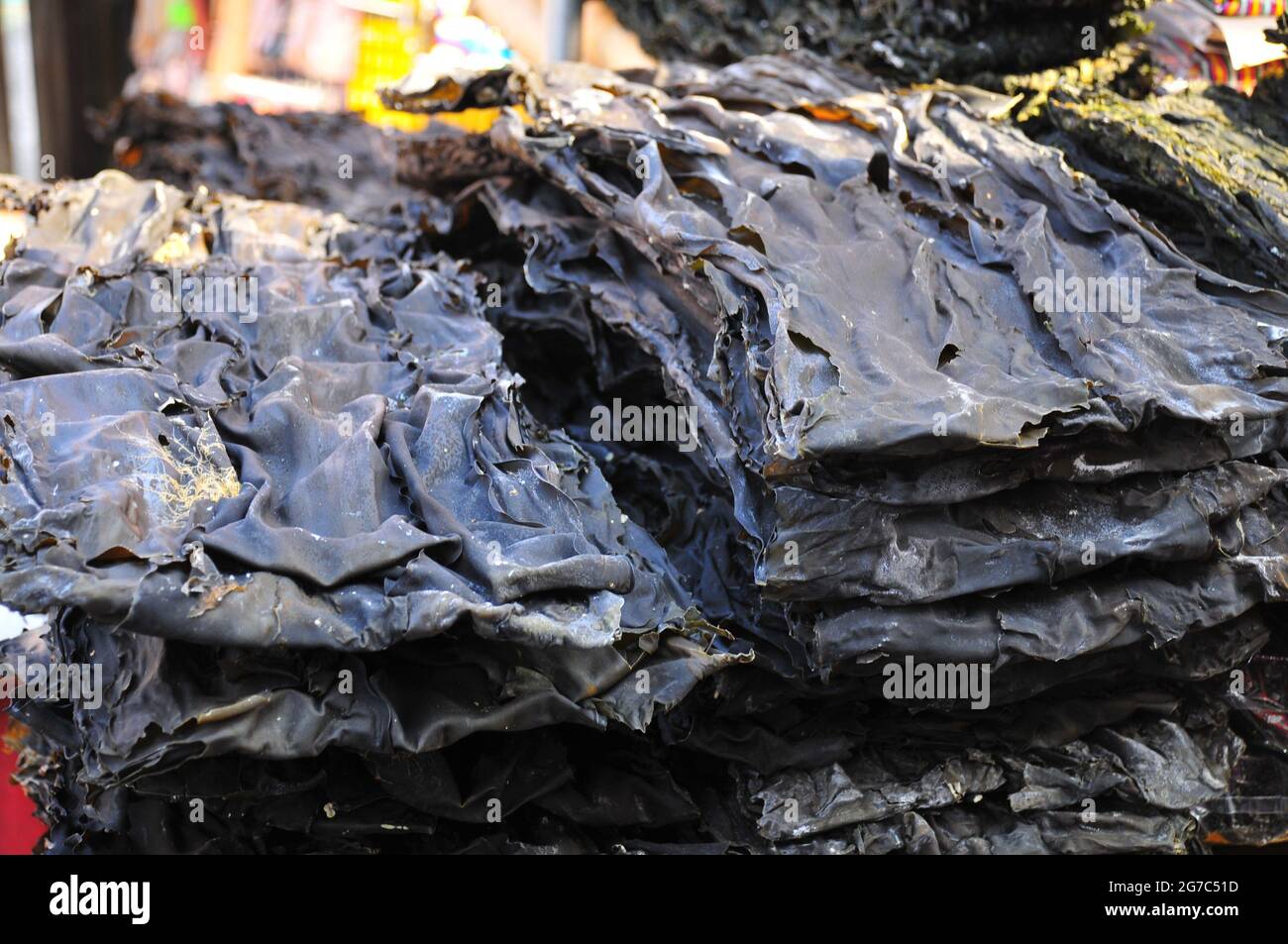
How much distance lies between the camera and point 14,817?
7.26 feet

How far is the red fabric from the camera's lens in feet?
7.07

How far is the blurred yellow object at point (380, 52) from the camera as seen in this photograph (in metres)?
4.69

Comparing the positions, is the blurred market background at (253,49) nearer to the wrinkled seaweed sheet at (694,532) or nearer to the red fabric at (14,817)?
the wrinkled seaweed sheet at (694,532)

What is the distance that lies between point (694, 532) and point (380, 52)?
3.50m

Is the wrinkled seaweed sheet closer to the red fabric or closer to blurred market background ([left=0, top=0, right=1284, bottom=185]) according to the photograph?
the red fabric

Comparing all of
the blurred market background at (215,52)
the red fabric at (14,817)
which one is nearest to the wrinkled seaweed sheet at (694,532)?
the red fabric at (14,817)

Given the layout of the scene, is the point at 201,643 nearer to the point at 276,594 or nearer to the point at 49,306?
the point at 276,594

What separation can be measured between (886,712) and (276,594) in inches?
42.0

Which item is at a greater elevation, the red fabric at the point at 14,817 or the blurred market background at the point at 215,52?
the blurred market background at the point at 215,52

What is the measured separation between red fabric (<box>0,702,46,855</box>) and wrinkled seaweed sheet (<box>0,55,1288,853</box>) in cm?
8

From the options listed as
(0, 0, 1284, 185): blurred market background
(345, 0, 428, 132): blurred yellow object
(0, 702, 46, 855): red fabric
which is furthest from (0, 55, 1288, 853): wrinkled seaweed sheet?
(345, 0, 428, 132): blurred yellow object

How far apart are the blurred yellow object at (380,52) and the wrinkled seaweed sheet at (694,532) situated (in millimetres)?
2581

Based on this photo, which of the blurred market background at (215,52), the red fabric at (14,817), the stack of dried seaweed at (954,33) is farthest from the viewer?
the blurred market background at (215,52)

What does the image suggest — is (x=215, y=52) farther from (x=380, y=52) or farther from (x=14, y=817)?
(x=14, y=817)
